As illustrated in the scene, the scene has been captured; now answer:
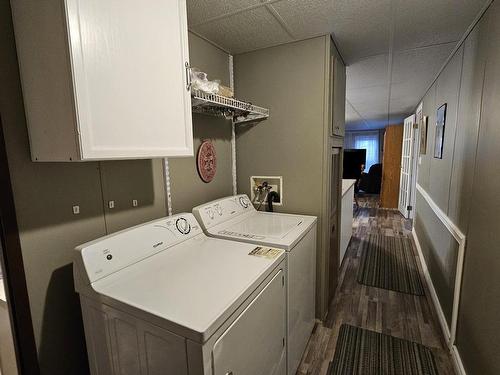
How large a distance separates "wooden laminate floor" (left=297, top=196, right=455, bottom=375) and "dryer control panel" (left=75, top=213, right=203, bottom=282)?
1184 mm

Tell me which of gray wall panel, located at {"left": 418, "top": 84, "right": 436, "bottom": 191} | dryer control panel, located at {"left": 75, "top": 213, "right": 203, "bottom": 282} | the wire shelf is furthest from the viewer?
gray wall panel, located at {"left": 418, "top": 84, "right": 436, "bottom": 191}

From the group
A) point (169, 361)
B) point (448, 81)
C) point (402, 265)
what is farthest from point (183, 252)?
point (402, 265)

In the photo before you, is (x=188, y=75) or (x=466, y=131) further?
(x=466, y=131)

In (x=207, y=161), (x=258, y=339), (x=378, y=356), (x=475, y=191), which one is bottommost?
(x=378, y=356)

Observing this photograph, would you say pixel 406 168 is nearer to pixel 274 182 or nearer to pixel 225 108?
pixel 274 182

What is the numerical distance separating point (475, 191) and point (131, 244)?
185cm

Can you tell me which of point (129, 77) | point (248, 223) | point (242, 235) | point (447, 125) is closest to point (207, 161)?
point (248, 223)

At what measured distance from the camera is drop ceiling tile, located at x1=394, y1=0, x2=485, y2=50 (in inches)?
55.0

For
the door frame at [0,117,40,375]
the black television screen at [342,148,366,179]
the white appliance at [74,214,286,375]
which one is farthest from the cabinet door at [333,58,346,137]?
the black television screen at [342,148,366,179]

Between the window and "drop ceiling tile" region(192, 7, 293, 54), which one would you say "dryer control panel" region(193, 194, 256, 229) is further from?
the window

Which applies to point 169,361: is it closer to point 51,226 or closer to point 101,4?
point 51,226

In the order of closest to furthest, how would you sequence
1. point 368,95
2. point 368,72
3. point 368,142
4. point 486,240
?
point 486,240
point 368,72
point 368,95
point 368,142

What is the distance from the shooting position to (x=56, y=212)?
1.04 metres

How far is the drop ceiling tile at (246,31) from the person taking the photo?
150 centimetres
